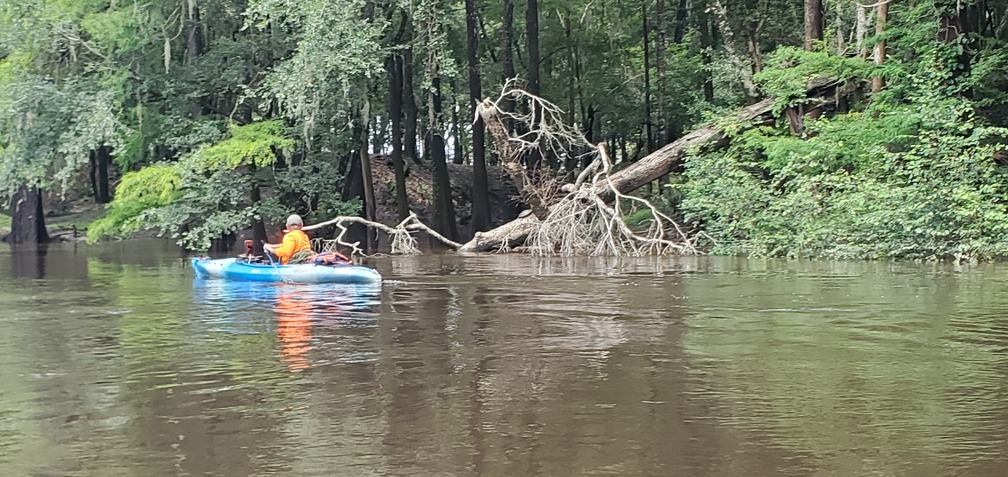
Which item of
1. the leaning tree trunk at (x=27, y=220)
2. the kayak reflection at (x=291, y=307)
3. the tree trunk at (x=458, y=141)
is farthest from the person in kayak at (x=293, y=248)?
the tree trunk at (x=458, y=141)

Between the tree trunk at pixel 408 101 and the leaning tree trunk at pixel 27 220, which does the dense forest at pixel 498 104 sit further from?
the leaning tree trunk at pixel 27 220

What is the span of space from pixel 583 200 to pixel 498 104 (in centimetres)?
591

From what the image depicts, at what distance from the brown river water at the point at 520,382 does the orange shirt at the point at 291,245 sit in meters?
2.23

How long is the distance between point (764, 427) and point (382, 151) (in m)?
40.3

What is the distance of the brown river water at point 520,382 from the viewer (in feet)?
17.0

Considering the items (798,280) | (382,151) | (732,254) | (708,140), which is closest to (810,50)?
(708,140)

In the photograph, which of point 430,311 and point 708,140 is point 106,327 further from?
point 708,140

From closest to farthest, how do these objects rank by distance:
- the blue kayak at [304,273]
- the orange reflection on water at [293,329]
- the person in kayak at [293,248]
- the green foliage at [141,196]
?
the orange reflection on water at [293,329]
the blue kayak at [304,273]
the person in kayak at [293,248]
the green foliage at [141,196]

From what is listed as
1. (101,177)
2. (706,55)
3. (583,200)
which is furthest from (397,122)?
(101,177)

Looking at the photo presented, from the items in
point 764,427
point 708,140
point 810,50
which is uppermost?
point 810,50

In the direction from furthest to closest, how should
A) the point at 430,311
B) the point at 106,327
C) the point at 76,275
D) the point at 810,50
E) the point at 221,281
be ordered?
the point at 810,50 → the point at 76,275 → the point at 221,281 → the point at 430,311 → the point at 106,327

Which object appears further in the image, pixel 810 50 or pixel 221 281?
pixel 810 50

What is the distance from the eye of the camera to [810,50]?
2266 centimetres

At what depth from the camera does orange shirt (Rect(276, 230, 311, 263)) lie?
52.9ft
